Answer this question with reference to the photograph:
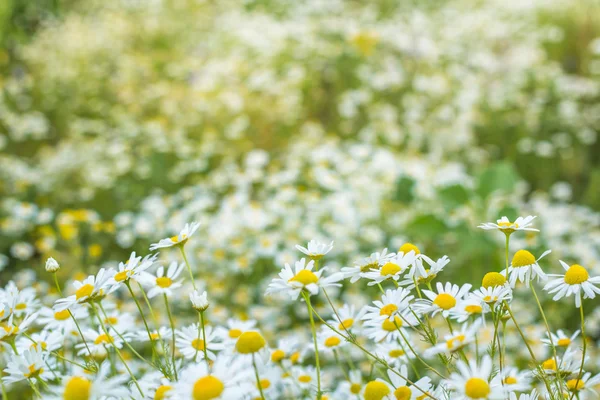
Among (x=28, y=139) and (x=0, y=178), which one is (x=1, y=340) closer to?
(x=0, y=178)

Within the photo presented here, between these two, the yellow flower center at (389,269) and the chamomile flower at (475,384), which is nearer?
the chamomile flower at (475,384)

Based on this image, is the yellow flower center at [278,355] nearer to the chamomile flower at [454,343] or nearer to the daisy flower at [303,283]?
the daisy flower at [303,283]

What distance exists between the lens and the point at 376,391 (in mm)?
856

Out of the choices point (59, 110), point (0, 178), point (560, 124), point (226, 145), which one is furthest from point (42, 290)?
point (560, 124)

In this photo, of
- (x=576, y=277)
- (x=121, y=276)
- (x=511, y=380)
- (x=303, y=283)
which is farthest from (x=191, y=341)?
(x=576, y=277)

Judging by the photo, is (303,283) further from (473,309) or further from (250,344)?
(473,309)

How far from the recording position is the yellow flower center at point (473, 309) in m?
0.83

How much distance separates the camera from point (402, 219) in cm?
295

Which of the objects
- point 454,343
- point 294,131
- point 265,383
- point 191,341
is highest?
point 454,343

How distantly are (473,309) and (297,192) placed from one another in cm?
230

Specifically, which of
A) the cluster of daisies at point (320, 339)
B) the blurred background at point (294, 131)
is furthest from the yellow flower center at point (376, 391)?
the blurred background at point (294, 131)

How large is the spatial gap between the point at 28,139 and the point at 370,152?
254 cm

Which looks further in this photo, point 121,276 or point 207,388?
point 121,276

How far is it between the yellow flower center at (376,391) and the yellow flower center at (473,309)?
0.17 meters
